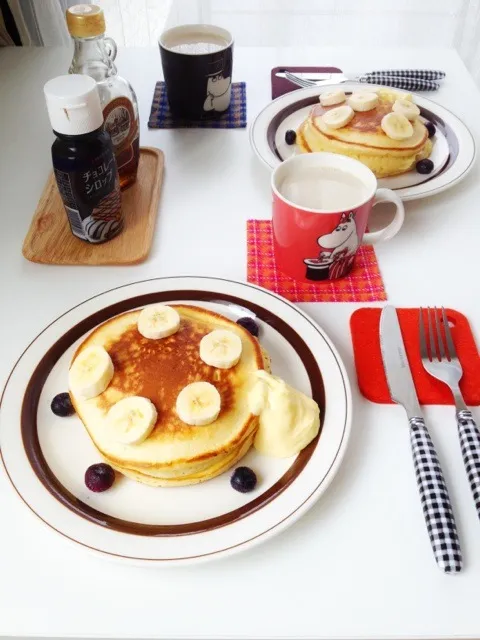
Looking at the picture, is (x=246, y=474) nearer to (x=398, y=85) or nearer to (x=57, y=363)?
(x=57, y=363)

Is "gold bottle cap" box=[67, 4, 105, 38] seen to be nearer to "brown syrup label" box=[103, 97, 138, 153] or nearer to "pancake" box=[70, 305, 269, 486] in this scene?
"brown syrup label" box=[103, 97, 138, 153]

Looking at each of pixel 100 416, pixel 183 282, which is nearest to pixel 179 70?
pixel 183 282

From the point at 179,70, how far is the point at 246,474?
887 mm

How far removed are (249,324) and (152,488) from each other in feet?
0.88

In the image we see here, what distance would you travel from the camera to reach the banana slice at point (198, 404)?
2.06 feet

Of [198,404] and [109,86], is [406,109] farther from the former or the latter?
[198,404]

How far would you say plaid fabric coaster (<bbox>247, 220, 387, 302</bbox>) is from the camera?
0.90m

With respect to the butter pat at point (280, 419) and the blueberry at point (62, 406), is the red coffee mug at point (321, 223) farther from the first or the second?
the blueberry at point (62, 406)

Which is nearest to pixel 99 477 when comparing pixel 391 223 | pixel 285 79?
pixel 391 223

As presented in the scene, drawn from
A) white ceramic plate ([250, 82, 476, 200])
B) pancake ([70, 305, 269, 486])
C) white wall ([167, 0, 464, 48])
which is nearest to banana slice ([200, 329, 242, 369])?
pancake ([70, 305, 269, 486])

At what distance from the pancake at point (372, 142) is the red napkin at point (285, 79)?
32cm

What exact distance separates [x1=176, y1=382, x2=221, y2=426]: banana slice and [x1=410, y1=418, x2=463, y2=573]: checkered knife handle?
0.83 feet

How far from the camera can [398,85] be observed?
1.31m

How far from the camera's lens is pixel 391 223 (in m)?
0.90
